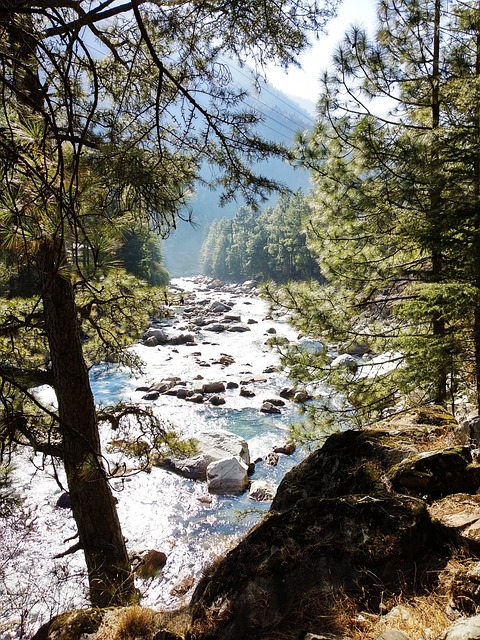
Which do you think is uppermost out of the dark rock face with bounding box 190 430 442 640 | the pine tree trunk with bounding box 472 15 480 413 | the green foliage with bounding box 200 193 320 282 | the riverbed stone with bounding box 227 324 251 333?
the green foliage with bounding box 200 193 320 282

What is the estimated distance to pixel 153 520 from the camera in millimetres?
7695

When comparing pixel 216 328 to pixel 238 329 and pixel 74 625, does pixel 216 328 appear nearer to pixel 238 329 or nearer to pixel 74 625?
pixel 238 329

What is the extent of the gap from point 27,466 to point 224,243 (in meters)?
69.9

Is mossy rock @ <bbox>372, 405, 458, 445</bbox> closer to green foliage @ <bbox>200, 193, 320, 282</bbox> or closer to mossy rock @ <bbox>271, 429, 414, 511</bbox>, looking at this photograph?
mossy rock @ <bbox>271, 429, 414, 511</bbox>

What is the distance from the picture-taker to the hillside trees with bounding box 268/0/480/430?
4215 mm

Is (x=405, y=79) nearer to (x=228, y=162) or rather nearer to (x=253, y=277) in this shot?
(x=228, y=162)

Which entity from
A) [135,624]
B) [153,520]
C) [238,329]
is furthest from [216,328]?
[135,624]

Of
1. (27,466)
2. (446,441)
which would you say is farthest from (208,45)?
(27,466)

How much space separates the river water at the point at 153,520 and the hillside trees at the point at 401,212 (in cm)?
120

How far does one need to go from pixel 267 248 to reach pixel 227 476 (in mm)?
44267

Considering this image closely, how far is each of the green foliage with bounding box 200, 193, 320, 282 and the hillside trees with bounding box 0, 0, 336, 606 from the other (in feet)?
90.3

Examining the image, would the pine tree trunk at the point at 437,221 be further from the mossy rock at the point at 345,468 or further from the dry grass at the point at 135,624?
the dry grass at the point at 135,624

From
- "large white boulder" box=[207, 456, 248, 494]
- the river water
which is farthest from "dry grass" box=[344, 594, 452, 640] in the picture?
"large white boulder" box=[207, 456, 248, 494]

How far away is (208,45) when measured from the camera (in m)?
2.65
